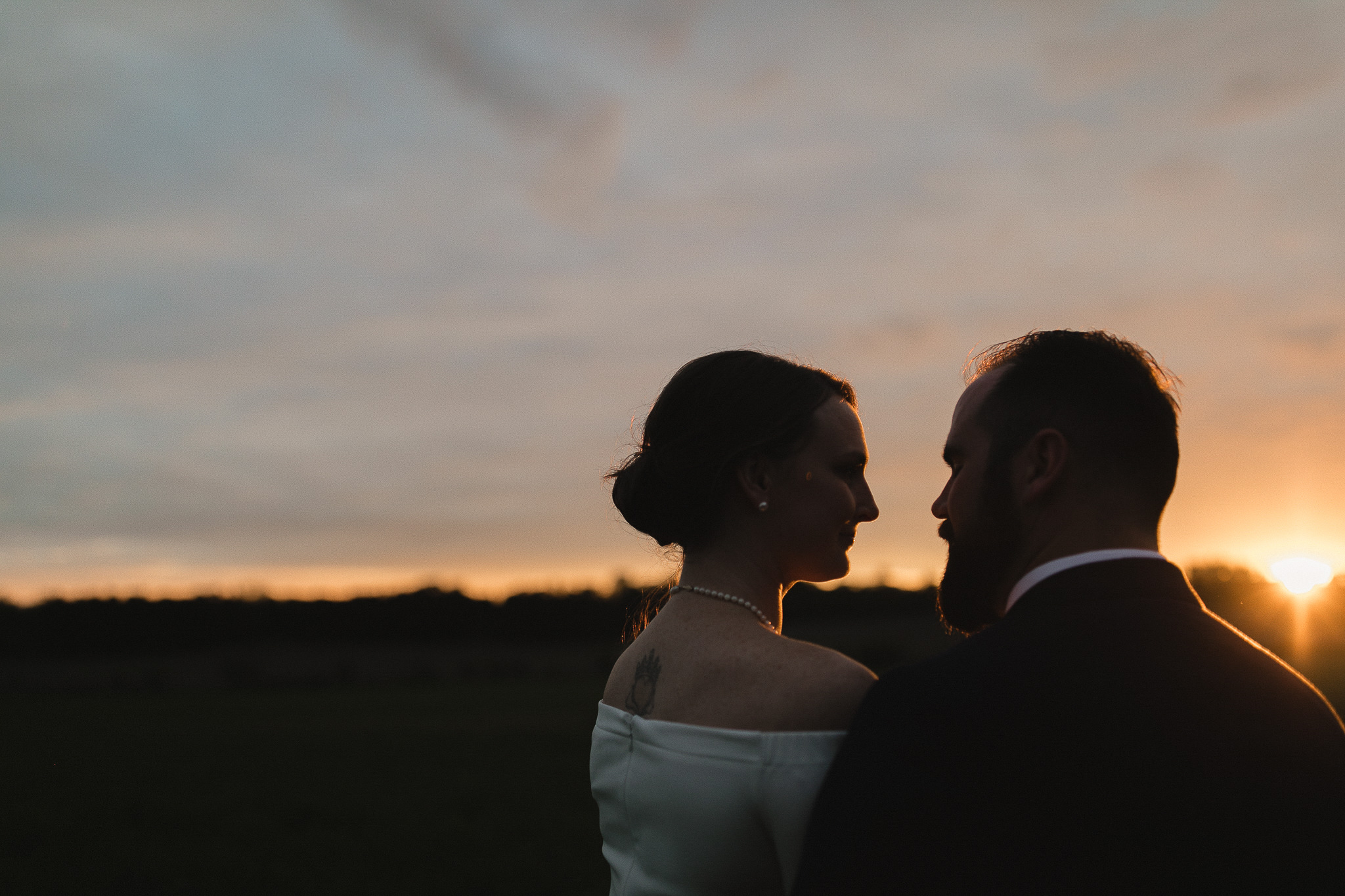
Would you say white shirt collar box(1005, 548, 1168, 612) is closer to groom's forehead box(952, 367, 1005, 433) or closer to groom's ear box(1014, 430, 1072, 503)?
groom's ear box(1014, 430, 1072, 503)

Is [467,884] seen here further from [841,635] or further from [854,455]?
[841,635]

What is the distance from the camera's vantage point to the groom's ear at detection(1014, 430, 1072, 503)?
2410mm

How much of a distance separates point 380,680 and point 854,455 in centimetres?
3774

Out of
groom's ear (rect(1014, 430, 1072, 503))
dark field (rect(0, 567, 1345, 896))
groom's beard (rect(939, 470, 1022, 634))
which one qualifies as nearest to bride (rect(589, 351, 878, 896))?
groom's beard (rect(939, 470, 1022, 634))

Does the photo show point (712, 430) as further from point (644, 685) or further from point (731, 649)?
point (644, 685)

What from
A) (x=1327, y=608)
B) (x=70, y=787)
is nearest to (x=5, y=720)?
(x=70, y=787)

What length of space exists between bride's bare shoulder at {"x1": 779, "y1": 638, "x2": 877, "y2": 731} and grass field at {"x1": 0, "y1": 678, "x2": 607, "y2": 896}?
32.9 ft

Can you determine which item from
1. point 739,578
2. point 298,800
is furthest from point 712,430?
point 298,800

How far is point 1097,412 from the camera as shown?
7.99 ft

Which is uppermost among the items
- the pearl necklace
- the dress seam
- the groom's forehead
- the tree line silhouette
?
the groom's forehead

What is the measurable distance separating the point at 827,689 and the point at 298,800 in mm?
17711

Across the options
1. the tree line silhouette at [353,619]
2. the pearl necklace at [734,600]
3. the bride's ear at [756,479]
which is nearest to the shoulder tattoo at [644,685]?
the pearl necklace at [734,600]

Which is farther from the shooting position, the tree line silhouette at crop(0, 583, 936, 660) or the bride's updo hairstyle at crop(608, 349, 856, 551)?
the tree line silhouette at crop(0, 583, 936, 660)

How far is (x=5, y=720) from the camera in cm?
2884
